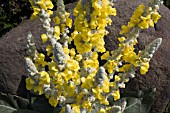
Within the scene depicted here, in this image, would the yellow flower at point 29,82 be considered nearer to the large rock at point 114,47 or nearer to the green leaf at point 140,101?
the large rock at point 114,47

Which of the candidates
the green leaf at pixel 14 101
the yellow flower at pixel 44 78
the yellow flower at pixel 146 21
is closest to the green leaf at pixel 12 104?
the green leaf at pixel 14 101

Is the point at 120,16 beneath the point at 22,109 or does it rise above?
above

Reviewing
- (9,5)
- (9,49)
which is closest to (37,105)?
(9,49)

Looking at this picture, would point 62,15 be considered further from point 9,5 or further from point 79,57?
point 9,5

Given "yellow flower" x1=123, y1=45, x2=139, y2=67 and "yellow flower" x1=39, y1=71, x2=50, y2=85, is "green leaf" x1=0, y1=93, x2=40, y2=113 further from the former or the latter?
"yellow flower" x1=123, y1=45, x2=139, y2=67

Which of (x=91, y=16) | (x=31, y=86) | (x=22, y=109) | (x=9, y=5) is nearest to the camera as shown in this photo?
(x=91, y=16)

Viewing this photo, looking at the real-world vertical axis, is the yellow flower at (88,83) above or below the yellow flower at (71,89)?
above
